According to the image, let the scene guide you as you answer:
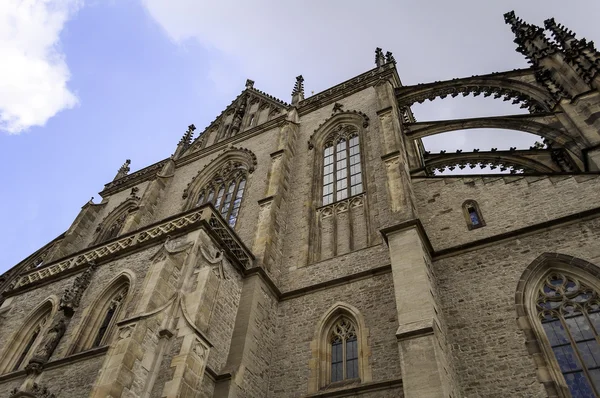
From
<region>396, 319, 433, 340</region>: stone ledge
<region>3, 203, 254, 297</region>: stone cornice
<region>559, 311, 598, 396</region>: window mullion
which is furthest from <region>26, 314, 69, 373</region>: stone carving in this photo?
<region>559, 311, 598, 396</region>: window mullion

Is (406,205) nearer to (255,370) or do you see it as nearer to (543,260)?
(543,260)

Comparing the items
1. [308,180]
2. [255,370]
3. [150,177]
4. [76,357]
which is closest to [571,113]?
[308,180]

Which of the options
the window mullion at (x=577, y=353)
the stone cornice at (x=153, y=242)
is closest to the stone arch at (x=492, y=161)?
the window mullion at (x=577, y=353)

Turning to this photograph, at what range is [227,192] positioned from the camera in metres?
18.0

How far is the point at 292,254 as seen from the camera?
512 inches

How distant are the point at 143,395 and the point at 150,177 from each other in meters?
17.0

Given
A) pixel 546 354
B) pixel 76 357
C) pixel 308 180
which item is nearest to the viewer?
pixel 546 354

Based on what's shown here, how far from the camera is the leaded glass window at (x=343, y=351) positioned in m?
9.56

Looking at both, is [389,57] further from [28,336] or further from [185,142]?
[28,336]

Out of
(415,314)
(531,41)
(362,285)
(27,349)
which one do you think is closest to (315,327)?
(362,285)

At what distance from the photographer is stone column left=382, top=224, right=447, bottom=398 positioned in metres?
7.28

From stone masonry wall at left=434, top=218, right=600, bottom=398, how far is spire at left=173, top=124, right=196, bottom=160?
51.7 ft

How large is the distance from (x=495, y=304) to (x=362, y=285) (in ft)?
9.71

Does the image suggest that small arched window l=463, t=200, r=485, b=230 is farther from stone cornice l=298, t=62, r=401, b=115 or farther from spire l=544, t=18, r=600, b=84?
stone cornice l=298, t=62, r=401, b=115
